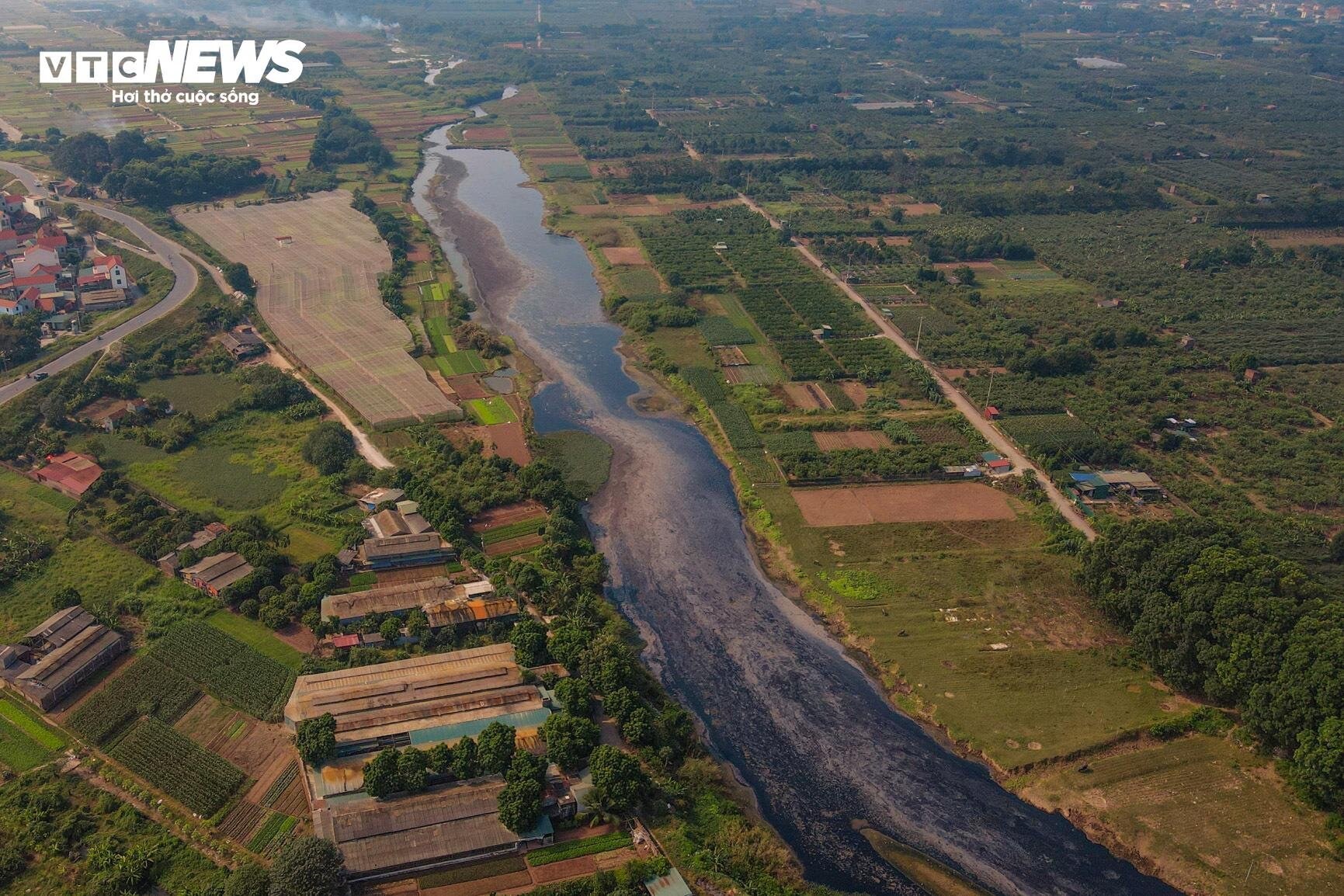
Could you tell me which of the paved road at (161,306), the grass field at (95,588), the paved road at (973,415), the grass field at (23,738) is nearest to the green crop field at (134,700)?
the grass field at (23,738)

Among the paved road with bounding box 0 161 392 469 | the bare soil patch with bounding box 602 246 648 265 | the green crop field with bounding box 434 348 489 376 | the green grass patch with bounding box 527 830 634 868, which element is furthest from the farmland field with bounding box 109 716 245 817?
the bare soil patch with bounding box 602 246 648 265

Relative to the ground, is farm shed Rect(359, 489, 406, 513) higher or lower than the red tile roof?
higher

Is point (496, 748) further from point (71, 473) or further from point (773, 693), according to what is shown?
point (71, 473)

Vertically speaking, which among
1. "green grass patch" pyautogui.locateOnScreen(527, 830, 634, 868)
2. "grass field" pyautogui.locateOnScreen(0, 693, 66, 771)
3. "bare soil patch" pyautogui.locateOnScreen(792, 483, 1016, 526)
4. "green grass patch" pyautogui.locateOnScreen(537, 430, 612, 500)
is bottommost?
"grass field" pyautogui.locateOnScreen(0, 693, 66, 771)

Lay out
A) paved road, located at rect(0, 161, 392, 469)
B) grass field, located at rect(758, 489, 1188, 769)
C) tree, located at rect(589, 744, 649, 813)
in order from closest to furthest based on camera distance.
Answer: tree, located at rect(589, 744, 649, 813)
grass field, located at rect(758, 489, 1188, 769)
paved road, located at rect(0, 161, 392, 469)

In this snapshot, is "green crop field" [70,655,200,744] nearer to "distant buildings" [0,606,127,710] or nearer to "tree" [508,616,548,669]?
"distant buildings" [0,606,127,710]

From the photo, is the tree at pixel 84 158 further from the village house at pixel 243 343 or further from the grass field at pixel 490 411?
the grass field at pixel 490 411

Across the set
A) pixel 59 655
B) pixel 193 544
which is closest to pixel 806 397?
pixel 193 544
